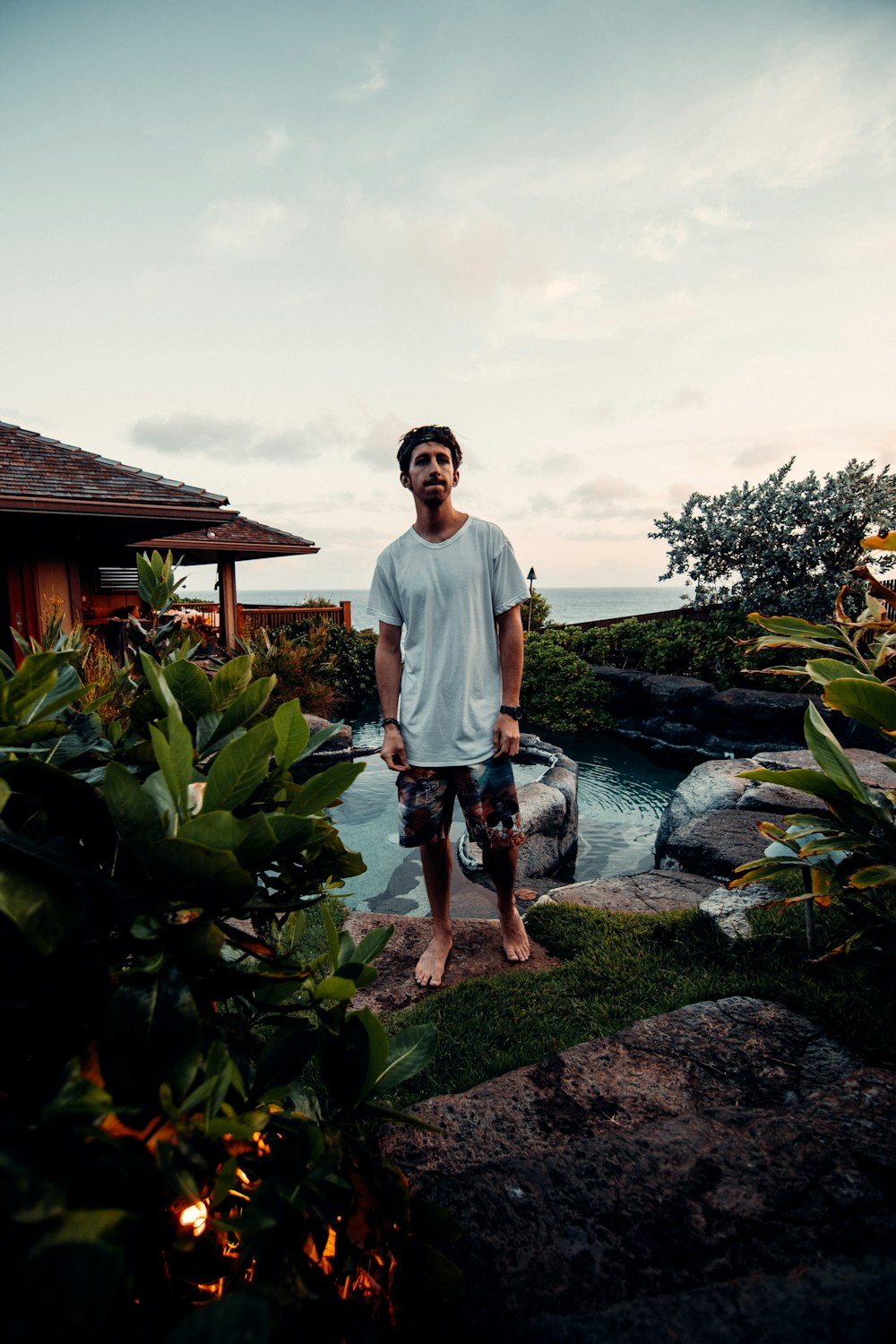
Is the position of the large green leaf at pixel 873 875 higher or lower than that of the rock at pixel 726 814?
higher

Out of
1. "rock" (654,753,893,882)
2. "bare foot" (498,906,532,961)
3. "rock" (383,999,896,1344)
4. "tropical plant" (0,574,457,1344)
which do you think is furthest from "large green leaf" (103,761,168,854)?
"rock" (654,753,893,882)

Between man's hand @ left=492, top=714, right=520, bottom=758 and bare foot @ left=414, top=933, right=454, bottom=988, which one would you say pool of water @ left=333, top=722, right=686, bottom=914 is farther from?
man's hand @ left=492, top=714, right=520, bottom=758

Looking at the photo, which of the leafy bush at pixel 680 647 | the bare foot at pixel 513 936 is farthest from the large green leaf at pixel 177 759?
the leafy bush at pixel 680 647

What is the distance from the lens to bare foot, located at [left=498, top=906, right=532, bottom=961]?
2.83 metres

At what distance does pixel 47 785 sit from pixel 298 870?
33cm

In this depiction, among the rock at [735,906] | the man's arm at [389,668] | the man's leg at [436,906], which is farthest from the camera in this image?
the man's arm at [389,668]

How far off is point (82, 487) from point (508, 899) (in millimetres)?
8056

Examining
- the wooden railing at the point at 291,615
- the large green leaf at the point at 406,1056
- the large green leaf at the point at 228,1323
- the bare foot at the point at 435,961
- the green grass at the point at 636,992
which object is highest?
the wooden railing at the point at 291,615

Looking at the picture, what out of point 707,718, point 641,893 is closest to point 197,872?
point 641,893

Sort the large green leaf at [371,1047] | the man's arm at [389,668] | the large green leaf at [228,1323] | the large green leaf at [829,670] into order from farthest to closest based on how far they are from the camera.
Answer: the man's arm at [389,668] → the large green leaf at [829,670] → the large green leaf at [371,1047] → the large green leaf at [228,1323]

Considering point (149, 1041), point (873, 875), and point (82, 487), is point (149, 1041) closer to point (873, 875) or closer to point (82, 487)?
point (873, 875)

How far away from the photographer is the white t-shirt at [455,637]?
8.67 ft

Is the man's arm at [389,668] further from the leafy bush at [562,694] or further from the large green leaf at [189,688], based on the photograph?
the leafy bush at [562,694]

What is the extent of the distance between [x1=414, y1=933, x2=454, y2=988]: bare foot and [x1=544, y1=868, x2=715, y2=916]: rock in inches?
34.6
